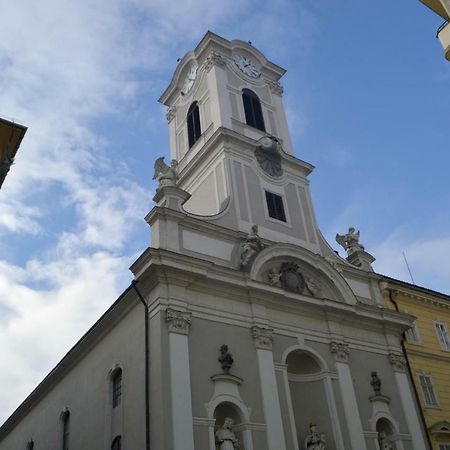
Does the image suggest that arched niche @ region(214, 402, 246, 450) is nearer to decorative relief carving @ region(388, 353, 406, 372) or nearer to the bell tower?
the bell tower

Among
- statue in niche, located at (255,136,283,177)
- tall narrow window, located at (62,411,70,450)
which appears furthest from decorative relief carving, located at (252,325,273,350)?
A: tall narrow window, located at (62,411,70,450)

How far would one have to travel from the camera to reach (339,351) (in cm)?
2438

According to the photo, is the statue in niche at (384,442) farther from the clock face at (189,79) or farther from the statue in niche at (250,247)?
the clock face at (189,79)

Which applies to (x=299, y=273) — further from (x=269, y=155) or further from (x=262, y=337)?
(x=269, y=155)

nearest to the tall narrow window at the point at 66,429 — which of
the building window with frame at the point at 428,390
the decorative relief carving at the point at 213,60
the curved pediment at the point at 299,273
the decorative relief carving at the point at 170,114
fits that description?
the curved pediment at the point at 299,273

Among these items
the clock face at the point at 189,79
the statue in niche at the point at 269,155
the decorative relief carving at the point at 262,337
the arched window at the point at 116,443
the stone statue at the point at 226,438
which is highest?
the clock face at the point at 189,79

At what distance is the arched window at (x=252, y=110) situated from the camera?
30.7 m

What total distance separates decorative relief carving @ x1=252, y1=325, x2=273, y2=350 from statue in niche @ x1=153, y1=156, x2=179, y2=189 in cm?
665

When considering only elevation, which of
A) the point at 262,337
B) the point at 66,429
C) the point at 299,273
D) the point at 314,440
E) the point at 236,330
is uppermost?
the point at 299,273

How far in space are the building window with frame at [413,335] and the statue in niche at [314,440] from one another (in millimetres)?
8049

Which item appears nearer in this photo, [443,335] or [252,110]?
[443,335]

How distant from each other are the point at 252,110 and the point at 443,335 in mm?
14718

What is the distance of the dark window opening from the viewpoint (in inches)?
1064

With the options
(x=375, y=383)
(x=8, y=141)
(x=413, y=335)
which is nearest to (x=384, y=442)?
(x=375, y=383)
